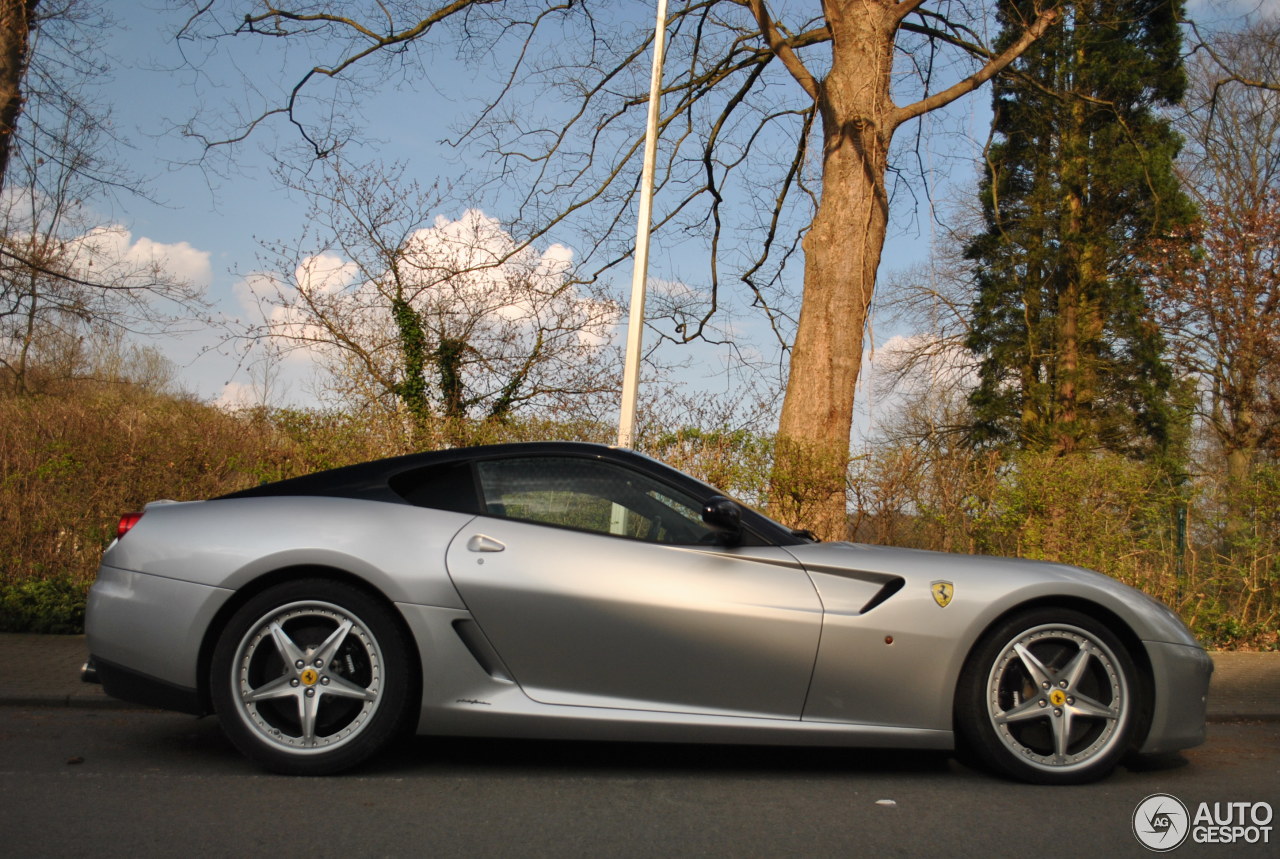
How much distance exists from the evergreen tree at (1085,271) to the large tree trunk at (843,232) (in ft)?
48.7

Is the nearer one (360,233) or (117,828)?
(117,828)

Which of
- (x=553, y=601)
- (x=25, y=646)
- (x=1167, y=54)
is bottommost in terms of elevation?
(x=25, y=646)

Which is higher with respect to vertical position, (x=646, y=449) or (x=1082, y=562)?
(x=646, y=449)

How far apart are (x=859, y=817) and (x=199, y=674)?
8.53 feet

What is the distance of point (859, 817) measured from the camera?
3762mm

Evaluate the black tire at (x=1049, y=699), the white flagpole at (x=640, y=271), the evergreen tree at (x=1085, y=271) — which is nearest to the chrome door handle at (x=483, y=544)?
the black tire at (x=1049, y=699)

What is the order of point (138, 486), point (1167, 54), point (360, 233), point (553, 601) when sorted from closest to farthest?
point (553, 601) < point (138, 486) < point (360, 233) < point (1167, 54)

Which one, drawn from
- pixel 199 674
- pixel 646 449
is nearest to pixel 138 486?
pixel 646 449

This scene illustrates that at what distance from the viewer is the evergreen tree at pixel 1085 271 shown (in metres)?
24.6

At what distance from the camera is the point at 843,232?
10.3 metres

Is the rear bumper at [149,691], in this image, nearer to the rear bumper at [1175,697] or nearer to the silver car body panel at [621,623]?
the silver car body panel at [621,623]

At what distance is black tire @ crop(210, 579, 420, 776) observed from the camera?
4102 mm

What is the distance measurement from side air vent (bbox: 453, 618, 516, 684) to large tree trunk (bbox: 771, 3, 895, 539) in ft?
19.5

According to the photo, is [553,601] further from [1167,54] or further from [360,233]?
[1167,54]
